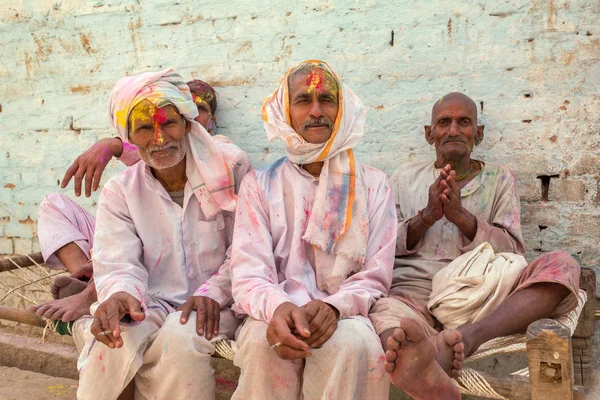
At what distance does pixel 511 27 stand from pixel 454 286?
5.48ft

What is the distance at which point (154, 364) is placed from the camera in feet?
8.98

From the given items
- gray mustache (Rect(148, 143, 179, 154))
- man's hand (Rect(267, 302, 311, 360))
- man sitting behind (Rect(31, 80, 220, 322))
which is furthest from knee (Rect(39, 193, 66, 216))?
man's hand (Rect(267, 302, 311, 360))

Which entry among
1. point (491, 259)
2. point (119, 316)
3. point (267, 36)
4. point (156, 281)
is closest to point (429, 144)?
point (491, 259)

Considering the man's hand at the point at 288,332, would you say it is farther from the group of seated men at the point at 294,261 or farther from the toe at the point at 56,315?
the toe at the point at 56,315

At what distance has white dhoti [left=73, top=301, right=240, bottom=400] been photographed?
2629 mm

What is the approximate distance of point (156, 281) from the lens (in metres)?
3.13

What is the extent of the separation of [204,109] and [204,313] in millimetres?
1826

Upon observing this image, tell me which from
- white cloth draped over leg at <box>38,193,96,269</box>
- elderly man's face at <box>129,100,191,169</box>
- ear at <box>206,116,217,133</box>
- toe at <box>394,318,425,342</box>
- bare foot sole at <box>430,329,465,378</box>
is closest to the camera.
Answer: toe at <box>394,318,425,342</box>

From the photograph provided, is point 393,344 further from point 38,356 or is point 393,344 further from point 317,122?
point 38,356

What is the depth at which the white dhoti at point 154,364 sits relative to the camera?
2.63m

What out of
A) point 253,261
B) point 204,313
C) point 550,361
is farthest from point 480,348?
point 204,313

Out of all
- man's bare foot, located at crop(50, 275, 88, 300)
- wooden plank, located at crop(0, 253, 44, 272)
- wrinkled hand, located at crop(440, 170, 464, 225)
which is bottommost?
wooden plank, located at crop(0, 253, 44, 272)

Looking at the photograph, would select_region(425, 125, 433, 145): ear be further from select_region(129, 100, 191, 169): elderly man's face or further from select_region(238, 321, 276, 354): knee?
select_region(238, 321, 276, 354): knee

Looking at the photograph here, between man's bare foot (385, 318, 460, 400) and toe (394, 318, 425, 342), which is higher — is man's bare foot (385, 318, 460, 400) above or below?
below
